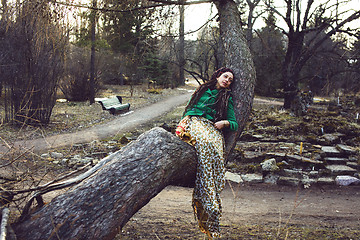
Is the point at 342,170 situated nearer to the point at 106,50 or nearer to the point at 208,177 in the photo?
the point at 208,177

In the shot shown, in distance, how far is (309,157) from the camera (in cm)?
626

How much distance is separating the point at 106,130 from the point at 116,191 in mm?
7061

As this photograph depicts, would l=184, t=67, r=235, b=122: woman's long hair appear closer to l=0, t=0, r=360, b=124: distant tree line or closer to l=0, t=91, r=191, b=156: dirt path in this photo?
l=0, t=0, r=360, b=124: distant tree line

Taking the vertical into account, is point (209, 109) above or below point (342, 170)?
above

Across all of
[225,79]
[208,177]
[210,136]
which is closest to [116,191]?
[208,177]

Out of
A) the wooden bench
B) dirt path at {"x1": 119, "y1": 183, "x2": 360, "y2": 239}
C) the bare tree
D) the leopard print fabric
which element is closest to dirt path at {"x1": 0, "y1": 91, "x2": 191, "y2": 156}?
the wooden bench

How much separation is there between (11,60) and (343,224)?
9462mm

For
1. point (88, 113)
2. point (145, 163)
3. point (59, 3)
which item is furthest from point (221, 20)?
point (88, 113)

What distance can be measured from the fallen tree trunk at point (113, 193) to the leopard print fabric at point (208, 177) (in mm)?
205

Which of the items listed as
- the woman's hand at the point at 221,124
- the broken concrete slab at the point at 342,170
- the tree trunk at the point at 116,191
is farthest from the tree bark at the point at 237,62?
the broken concrete slab at the point at 342,170

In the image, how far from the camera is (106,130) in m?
9.20

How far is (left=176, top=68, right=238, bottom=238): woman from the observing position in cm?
288

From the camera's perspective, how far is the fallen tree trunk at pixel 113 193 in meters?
2.20

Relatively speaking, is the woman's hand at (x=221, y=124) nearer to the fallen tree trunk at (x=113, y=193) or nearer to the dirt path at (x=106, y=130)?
the fallen tree trunk at (x=113, y=193)
